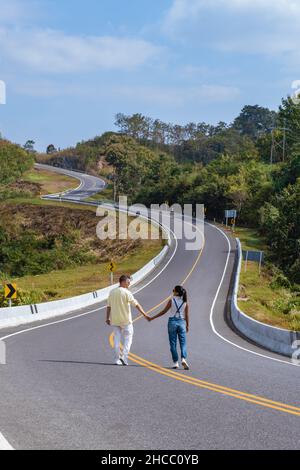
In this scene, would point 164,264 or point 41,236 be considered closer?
point 164,264

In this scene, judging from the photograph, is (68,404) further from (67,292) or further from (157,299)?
(67,292)

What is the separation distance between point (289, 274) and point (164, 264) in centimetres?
1149

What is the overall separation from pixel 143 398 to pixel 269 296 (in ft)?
103

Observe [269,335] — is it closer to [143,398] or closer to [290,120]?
[143,398]

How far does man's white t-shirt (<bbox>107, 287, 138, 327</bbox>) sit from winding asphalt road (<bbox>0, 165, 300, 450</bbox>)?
3.11ft

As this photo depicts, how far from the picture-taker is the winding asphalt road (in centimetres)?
649

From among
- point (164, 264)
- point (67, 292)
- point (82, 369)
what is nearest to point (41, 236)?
point (164, 264)

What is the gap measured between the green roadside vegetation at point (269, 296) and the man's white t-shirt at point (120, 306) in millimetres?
14186

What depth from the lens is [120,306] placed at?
460 inches

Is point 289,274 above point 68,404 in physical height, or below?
below

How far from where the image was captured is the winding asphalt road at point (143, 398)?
21.3 ft

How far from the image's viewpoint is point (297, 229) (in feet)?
183


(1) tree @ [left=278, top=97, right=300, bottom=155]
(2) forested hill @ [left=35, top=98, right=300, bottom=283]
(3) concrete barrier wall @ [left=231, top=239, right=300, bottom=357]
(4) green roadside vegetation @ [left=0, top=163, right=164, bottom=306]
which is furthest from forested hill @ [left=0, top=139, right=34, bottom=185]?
(3) concrete barrier wall @ [left=231, top=239, right=300, bottom=357]
